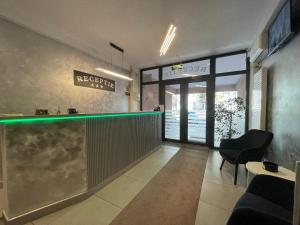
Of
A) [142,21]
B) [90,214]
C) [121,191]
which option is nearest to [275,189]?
[121,191]

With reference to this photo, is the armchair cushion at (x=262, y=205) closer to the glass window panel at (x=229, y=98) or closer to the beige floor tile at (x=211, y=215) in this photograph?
the beige floor tile at (x=211, y=215)

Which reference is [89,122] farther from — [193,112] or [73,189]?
[193,112]

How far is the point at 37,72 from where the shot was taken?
10.2 feet

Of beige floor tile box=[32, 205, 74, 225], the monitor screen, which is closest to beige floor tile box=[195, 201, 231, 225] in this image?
beige floor tile box=[32, 205, 74, 225]

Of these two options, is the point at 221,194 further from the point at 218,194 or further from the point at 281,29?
the point at 281,29

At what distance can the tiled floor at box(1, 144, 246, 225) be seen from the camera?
1.74m

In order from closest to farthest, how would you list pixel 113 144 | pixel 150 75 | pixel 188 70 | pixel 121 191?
pixel 121 191
pixel 113 144
pixel 188 70
pixel 150 75

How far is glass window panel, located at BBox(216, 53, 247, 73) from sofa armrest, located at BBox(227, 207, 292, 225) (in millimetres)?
4309

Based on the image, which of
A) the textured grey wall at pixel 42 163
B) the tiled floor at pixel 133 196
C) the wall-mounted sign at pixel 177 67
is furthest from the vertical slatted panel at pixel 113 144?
the wall-mounted sign at pixel 177 67

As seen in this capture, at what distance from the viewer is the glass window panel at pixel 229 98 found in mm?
4223

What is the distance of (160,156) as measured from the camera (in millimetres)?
4020

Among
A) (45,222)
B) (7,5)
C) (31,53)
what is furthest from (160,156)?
(7,5)

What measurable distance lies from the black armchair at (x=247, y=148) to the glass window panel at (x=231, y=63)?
7.47 ft

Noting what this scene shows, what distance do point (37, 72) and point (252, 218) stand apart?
417 centimetres
